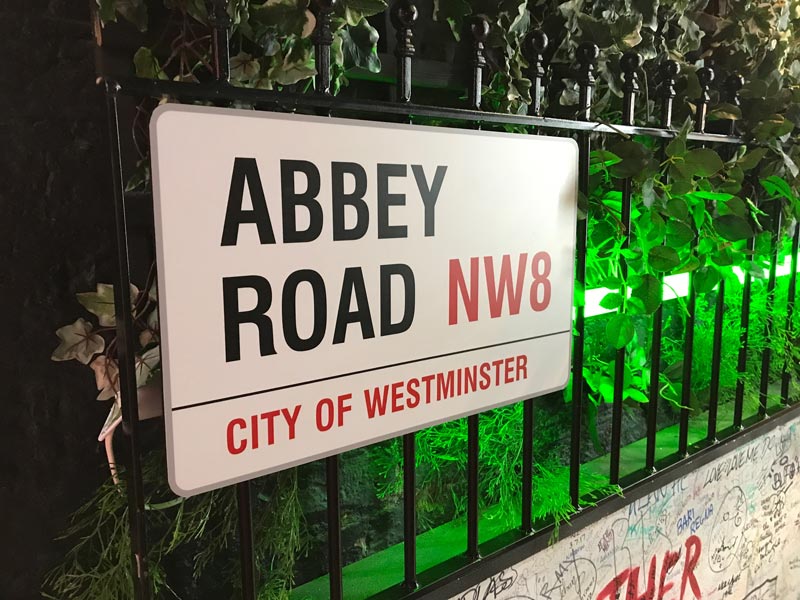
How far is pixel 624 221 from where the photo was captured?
1.46 metres

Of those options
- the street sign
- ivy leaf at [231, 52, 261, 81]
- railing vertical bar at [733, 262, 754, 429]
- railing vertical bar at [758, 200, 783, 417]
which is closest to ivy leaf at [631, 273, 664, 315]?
the street sign

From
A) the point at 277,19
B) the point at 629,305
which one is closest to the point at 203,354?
the point at 277,19

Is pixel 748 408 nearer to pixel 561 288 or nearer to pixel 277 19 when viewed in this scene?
pixel 561 288

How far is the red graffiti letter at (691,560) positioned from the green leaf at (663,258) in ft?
3.10

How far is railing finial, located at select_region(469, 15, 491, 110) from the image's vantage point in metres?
1.13

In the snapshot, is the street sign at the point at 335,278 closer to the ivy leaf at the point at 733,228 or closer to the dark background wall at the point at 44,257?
the dark background wall at the point at 44,257

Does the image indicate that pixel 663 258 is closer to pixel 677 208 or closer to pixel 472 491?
pixel 677 208

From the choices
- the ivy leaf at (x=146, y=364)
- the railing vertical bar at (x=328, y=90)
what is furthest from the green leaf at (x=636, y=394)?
the ivy leaf at (x=146, y=364)

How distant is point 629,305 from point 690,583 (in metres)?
1.04

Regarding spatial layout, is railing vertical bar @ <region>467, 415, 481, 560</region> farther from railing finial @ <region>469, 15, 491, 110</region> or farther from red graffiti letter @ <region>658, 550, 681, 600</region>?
red graffiti letter @ <region>658, 550, 681, 600</region>

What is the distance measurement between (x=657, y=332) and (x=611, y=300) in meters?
0.24

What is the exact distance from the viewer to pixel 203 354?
2.87ft

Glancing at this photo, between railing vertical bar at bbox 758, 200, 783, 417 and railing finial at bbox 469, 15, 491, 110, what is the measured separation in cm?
128

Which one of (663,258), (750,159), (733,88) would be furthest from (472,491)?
(733,88)
